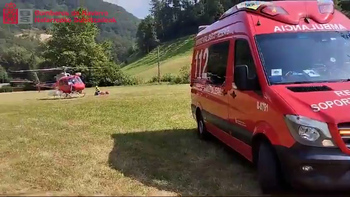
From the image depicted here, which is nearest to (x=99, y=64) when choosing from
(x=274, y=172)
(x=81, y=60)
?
(x=81, y=60)

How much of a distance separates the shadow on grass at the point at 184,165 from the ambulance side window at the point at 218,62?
51.8 inches

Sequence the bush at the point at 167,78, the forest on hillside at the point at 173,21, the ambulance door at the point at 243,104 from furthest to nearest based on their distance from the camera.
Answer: the forest on hillside at the point at 173,21 < the bush at the point at 167,78 < the ambulance door at the point at 243,104

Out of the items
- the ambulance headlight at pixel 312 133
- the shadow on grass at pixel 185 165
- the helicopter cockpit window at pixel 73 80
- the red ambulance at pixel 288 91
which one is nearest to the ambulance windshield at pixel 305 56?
the red ambulance at pixel 288 91

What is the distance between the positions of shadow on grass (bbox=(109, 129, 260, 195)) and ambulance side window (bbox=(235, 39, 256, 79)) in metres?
1.50

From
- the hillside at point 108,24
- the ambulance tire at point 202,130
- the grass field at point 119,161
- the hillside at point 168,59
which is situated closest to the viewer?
the grass field at point 119,161

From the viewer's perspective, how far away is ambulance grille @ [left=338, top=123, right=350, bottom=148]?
429cm

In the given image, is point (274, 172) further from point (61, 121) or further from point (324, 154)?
point (61, 121)

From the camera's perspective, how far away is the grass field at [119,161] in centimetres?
556

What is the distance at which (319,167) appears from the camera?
4.30m

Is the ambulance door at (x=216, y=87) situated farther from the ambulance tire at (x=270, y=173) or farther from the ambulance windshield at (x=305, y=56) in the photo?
the ambulance tire at (x=270, y=173)

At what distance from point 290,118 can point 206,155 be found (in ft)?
9.97

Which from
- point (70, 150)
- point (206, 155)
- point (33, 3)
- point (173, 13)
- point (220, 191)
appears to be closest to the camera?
point (220, 191)

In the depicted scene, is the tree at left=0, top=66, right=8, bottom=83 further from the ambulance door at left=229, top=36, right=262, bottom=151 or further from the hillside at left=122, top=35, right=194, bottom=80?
the ambulance door at left=229, top=36, right=262, bottom=151

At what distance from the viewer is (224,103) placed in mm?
6527
